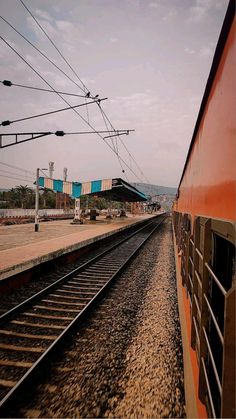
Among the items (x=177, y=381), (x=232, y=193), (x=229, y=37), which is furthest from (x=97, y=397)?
(x=229, y=37)

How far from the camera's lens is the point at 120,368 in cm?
400

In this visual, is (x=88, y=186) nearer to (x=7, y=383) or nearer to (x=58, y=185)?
(x=58, y=185)

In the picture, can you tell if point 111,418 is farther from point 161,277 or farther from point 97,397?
point 161,277

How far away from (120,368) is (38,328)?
1.94 meters

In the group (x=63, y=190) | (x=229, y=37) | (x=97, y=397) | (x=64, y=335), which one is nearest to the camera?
(x=229, y=37)

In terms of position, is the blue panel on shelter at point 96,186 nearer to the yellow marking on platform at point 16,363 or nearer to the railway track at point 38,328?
the railway track at point 38,328

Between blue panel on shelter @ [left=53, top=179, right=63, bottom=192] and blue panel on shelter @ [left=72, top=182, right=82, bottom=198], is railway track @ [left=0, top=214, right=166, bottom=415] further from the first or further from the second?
blue panel on shelter @ [left=53, top=179, right=63, bottom=192]

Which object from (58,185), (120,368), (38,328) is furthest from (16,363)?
(58,185)

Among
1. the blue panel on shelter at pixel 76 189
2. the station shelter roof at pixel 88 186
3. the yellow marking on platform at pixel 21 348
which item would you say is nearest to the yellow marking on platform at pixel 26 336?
the yellow marking on platform at pixel 21 348

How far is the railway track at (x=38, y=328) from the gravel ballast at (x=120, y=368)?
0.20 meters

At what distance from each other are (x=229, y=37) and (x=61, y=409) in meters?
4.14

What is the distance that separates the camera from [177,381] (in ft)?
12.1

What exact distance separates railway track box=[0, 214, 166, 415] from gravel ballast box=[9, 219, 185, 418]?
204 millimetres

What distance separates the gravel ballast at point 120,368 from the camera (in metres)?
3.18
